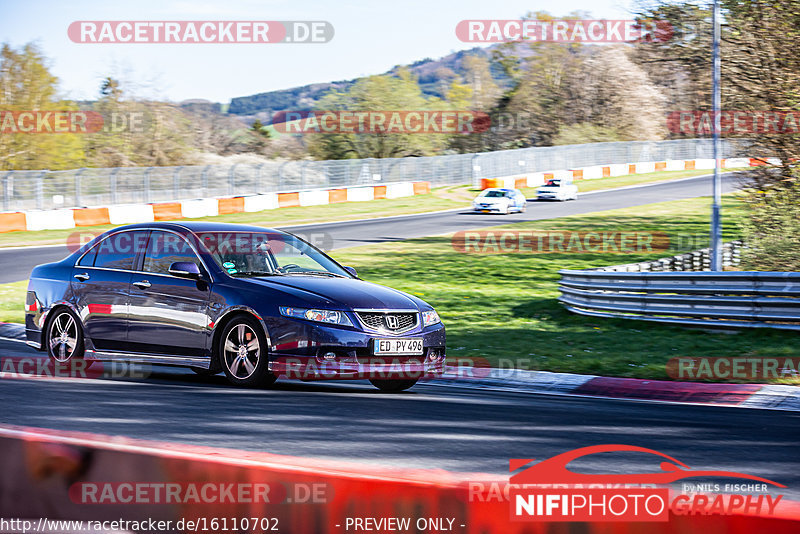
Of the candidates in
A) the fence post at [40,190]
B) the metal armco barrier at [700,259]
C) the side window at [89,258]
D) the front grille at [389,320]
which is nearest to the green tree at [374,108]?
the fence post at [40,190]

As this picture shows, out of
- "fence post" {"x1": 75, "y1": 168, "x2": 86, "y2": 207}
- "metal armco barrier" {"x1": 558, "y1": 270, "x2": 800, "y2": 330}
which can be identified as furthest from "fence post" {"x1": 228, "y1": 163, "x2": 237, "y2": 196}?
"metal armco barrier" {"x1": 558, "y1": 270, "x2": 800, "y2": 330}

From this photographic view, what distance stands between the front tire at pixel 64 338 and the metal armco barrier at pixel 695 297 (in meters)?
8.48

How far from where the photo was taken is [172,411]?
7.16 metres

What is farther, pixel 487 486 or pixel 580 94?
pixel 580 94

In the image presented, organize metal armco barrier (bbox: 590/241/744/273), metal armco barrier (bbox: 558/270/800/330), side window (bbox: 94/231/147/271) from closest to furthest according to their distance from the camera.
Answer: side window (bbox: 94/231/147/271) → metal armco barrier (bbox: 558/270/800/330) → metal armco barrier (bbox: 590/241/744/273)

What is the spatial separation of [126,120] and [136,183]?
2123 centimetres

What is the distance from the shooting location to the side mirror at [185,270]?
886cm

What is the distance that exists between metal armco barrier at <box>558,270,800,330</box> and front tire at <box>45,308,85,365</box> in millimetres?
8484

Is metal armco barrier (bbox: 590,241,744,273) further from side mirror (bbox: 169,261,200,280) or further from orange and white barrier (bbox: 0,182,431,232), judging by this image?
orange and white barrier (bbox: 0,182,431,232)

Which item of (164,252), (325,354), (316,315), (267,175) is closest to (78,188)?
(267,175)

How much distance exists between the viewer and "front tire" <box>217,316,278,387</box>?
27.6ft

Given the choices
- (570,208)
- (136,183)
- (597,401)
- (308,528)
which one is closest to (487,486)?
(308,528)

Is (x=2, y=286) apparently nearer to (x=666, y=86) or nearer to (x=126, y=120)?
(x=126, y=120)

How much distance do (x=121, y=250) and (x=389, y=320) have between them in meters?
3.06
